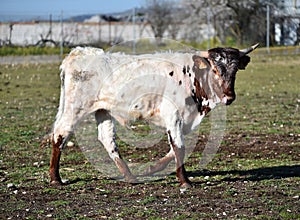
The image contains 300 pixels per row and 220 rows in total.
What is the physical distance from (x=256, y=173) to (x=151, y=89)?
204 cm

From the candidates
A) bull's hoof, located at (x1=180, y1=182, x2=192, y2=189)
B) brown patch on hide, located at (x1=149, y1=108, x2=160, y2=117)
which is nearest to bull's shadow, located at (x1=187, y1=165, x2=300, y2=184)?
bull's hoof, located at (x1=180, y1=182, x2=192, y2=189)

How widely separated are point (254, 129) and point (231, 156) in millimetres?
2891

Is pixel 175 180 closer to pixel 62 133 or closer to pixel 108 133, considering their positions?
pixel 108 133

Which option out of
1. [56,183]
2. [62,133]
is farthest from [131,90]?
[56,183]

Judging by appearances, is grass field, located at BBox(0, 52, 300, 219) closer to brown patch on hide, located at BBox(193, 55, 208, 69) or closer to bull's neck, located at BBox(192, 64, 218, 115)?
bull's neck, located at BBox(192, 64, 218, 115)

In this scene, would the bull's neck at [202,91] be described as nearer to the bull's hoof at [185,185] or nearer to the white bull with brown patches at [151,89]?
the white bull with brown patches at [151,89]

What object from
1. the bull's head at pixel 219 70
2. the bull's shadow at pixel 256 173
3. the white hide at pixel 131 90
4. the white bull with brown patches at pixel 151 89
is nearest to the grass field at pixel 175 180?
the bull's shadow at pixel 256 173

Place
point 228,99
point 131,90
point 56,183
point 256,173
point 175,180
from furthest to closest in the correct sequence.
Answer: point 256,173 → point 175,180 → point 131,90 → point 56,183 → point 228,99

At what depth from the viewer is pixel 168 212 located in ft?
26.8

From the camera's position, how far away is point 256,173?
10547 millimetres

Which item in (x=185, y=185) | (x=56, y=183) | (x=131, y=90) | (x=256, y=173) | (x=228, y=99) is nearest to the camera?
(x=185, y=185)

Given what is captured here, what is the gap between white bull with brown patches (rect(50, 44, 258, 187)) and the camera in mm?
9883

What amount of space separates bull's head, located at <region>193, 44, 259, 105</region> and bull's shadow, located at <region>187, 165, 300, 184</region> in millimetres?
1138

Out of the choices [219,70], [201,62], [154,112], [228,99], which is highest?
[201,62]
